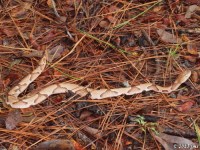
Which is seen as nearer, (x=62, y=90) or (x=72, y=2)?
(x=62, y=90)

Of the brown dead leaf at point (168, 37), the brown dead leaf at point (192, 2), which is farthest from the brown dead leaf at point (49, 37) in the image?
the brown dead leaf at point (192, 2)

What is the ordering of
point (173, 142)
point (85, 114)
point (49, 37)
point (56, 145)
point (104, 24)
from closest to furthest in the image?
1. point (56, 145)
2. point (173, 142)
3. point (85, 114)
4. point (49, 37)
5. point (104, 24)

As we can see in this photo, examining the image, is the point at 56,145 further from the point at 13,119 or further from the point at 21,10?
the point at 21,10

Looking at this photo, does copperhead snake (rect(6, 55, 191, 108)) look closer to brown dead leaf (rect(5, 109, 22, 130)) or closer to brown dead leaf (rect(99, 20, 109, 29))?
brown dead leaf (rect(5, 109, 22, 130))

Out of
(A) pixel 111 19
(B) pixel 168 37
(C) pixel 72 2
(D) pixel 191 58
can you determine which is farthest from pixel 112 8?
(D) pixel 191 58

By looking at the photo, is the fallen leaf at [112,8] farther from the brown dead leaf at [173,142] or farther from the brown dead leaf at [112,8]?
the brown dead leaf at [173,142]
